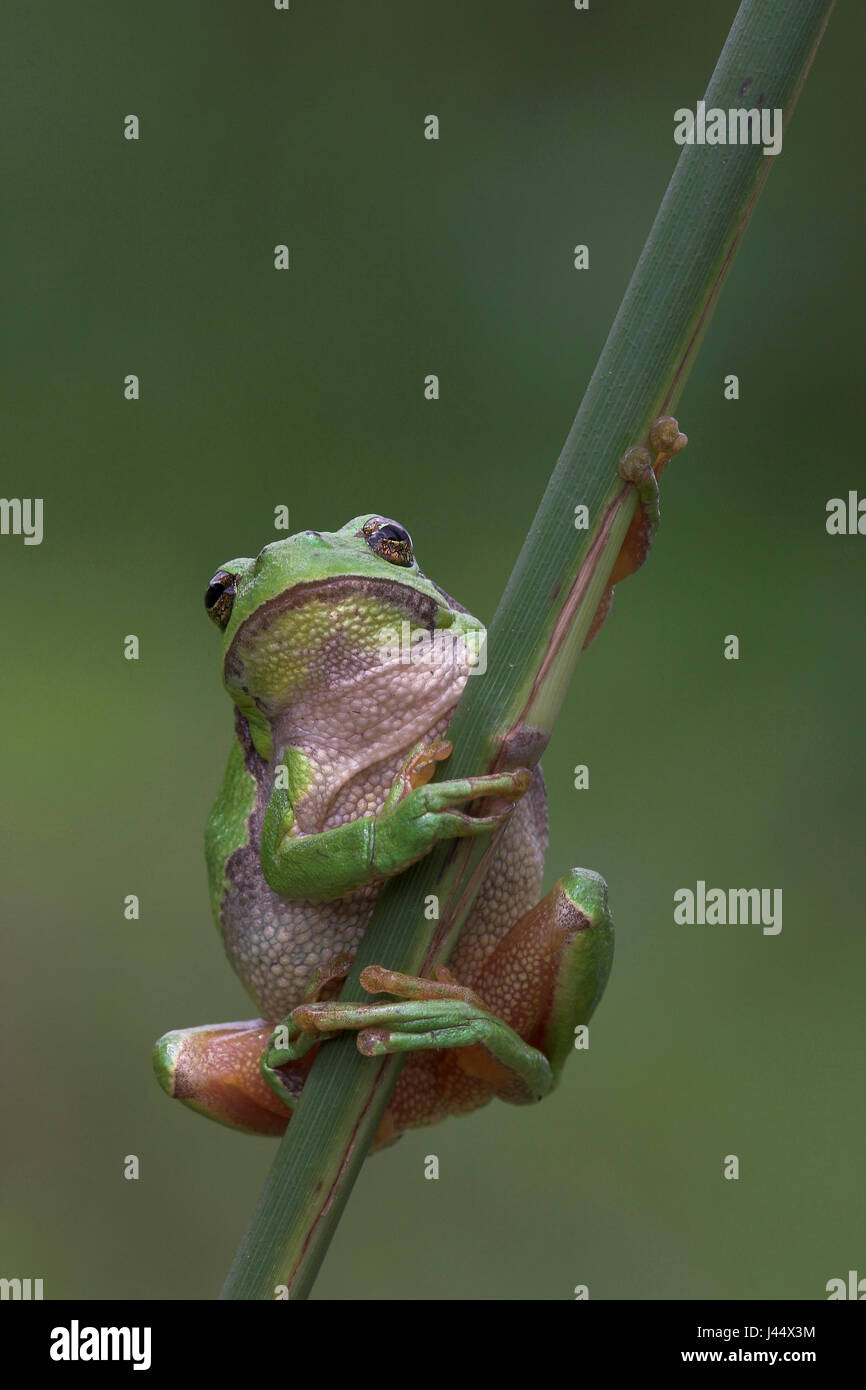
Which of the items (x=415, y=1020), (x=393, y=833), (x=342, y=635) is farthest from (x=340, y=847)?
(x=342, y=635)

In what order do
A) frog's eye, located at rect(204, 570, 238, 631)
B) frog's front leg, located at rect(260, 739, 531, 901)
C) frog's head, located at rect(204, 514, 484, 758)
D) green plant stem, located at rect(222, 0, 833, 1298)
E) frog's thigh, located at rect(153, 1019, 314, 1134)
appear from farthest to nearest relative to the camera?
frog's thigh, located at rect(153, 1019, 314, 1134) → frog's eye, located at rect(204, 570, 238, 631) → frog's head, located at rect(204, 514, 484, 758) → frog's front leg, located at rect(260, 739, 531, 901) → green plant stem, located at rect(222, 0, 833, 1298)

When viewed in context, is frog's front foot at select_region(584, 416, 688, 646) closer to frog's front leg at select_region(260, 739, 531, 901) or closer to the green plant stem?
the green plant stem

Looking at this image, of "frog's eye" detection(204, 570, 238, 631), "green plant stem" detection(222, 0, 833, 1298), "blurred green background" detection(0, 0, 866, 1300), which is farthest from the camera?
"blurred green background" detection(0, 0, 866, 1300)

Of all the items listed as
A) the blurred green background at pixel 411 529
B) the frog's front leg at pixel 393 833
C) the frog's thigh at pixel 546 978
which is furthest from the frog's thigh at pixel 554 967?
the blurred green background at pixel 411 529

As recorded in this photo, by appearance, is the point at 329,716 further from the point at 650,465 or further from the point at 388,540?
the point at 650,465

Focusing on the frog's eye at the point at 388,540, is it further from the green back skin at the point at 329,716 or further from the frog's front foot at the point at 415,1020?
the frog's front foot at the point at 415,1020

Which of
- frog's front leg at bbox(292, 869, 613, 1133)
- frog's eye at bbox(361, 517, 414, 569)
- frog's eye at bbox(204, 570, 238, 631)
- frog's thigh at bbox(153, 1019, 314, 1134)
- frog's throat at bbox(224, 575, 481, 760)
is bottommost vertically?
frog's thigh at bbox(153, 1019, 314, 1134)

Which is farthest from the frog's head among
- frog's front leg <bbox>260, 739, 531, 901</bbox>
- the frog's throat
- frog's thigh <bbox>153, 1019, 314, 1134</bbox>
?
frog's thigh <bbox>153, 1019, 314, 1134</bbox>
